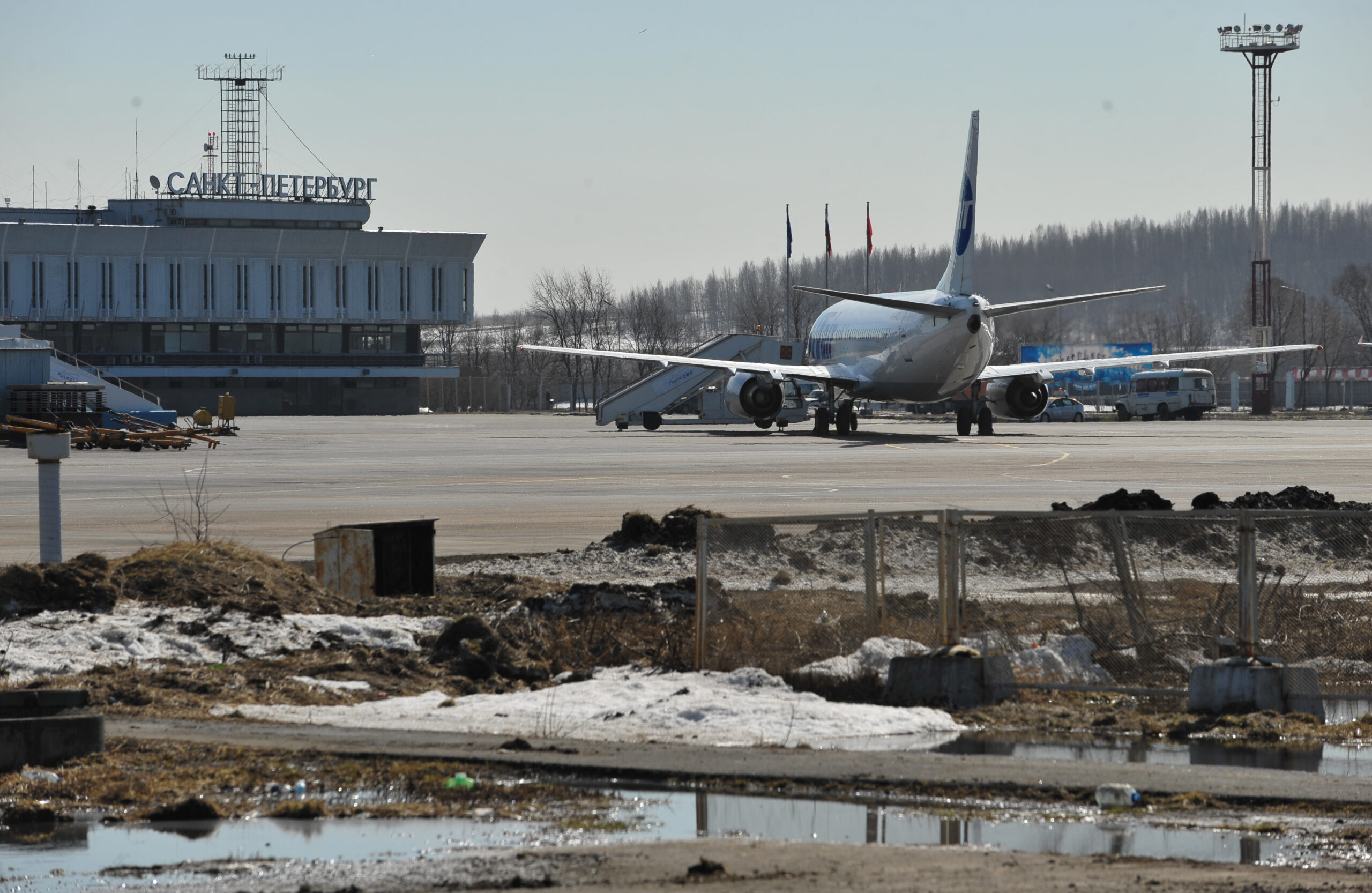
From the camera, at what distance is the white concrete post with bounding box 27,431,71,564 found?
51.9ft

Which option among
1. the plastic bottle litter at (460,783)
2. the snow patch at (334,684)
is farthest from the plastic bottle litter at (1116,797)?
the snow patch at (334,684)

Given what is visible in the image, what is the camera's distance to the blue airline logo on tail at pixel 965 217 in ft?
173

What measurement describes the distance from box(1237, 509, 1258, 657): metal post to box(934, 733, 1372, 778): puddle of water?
1507 millimetres

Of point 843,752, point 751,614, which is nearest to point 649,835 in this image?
point 843,752

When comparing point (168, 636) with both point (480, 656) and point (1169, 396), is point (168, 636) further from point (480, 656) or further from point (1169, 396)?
point (1169, 396)

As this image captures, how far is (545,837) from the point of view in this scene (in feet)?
25.2

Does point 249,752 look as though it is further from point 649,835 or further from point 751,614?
point 751,614

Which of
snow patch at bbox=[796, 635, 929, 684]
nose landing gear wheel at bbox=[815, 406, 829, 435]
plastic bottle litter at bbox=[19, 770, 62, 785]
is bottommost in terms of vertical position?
plastic bottle litter at bbox=[19, 770, 62, 785]

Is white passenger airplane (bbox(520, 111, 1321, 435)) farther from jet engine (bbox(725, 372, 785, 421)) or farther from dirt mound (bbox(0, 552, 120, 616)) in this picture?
dirt mound (bbox(0, 552, 120, 616))

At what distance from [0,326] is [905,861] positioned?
6913 cm

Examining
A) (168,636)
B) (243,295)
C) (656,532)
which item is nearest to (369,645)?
(168,636)

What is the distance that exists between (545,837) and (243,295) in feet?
387

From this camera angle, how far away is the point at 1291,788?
8.58 metres

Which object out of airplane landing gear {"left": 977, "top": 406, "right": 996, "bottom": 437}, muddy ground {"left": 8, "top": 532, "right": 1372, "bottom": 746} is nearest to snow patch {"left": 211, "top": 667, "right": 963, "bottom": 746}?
muddy ground {"left": 8, "top": 532, "right": 1372, "bottom": 746}
